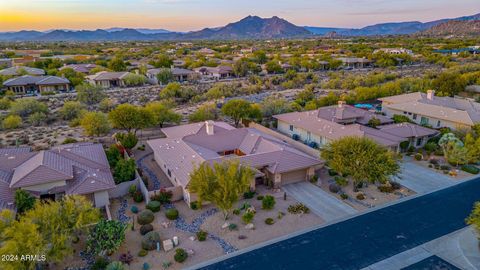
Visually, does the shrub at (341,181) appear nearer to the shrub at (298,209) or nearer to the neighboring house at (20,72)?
the shrub at (298,209)

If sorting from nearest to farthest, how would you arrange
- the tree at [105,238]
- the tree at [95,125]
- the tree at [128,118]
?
the tree at [105,238] → the tree at [128,118] → the tree at [95,125]

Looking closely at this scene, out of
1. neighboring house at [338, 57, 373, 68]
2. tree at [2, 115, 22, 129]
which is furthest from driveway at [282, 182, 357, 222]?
neighboring house at [338, 57, 373, 68]

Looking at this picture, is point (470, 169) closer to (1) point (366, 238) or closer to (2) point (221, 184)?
(1) point (366, 238)

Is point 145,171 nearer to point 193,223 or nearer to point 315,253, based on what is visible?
point 193,223

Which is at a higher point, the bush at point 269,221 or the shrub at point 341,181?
the shrub at point 341,181

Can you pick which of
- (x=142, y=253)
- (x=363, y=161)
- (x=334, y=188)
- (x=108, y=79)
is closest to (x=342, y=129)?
(x=363, y=161)

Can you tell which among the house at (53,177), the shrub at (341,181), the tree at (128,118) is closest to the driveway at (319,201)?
the shrub at (341,181)
